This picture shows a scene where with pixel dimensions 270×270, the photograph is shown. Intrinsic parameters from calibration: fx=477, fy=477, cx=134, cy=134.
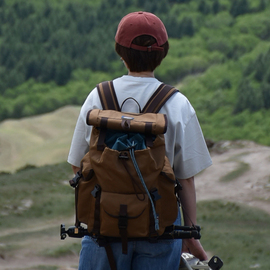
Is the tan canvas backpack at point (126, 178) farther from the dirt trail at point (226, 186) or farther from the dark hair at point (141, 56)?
the dirt trail at point (226, 186)

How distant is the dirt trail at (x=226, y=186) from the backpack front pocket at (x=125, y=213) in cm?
626

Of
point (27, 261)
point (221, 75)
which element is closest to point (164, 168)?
point (27, 261)

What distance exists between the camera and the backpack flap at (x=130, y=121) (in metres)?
2.17

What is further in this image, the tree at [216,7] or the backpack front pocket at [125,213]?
the tree at [216,7]

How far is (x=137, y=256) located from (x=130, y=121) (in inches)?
26.8

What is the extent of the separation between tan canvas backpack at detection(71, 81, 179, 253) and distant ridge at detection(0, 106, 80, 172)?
88.4ft

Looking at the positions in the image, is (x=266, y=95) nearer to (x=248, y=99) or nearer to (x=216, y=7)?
(x=248, y=99)

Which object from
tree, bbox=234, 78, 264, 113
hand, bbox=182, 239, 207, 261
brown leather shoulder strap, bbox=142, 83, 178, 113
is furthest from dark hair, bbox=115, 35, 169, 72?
tree, bbox=234, 78, 264, 113

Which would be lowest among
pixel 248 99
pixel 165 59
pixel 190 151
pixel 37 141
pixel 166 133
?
pixel 248 99

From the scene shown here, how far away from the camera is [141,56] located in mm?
2441

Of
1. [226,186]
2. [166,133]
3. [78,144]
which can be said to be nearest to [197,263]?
[166,133]

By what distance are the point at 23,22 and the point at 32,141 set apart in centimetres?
3359

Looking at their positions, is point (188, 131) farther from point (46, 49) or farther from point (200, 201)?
point (46, 49)

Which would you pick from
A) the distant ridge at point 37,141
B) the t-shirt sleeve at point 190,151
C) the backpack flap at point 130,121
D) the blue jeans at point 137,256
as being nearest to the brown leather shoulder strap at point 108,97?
the backpack flap at point 130,121
